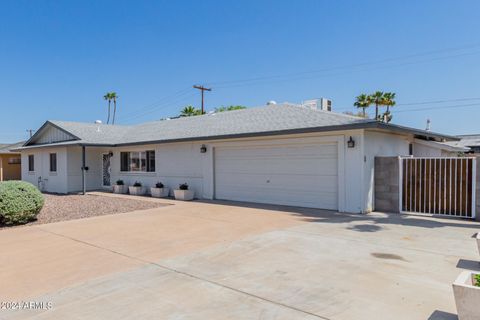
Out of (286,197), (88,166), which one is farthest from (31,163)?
(286,197)

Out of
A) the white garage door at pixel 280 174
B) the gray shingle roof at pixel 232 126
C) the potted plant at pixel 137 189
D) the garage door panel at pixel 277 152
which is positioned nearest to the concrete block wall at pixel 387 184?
the gray shingle roof at pixel 232 126

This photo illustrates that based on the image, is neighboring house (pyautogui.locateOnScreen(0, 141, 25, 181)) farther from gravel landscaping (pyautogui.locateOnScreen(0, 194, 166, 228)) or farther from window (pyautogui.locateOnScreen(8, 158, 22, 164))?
gravel landscaping (pyautogui.locateOnScreen(0, 194, 166, 228))

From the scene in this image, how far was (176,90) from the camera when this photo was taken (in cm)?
4312

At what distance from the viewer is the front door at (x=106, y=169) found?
66.5ft

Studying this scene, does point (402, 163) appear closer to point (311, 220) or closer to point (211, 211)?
point (311, 220)

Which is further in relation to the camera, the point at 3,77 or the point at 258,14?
the point at 3,77

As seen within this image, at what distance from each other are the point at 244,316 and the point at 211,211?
7.70 m

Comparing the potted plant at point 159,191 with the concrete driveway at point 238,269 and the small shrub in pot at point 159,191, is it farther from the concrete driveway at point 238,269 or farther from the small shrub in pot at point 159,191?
the concrete driveway at point 238,269

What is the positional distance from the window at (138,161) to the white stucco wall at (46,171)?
3300 mm

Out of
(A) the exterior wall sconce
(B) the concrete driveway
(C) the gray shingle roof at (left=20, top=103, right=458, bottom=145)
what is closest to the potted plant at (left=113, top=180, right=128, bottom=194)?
(C) the gray shingle roof at (left=20, top=103, right=458, bottom=145)

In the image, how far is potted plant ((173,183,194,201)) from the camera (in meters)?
14.9

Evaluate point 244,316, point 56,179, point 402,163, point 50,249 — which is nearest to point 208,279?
point 244,316

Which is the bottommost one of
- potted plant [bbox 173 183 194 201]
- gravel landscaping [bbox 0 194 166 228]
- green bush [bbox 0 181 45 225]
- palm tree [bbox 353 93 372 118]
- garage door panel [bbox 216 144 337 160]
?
gravel landscaping [bbox 0 194 166 228]

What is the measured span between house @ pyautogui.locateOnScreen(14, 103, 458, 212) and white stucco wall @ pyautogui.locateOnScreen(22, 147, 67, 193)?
0.06m
